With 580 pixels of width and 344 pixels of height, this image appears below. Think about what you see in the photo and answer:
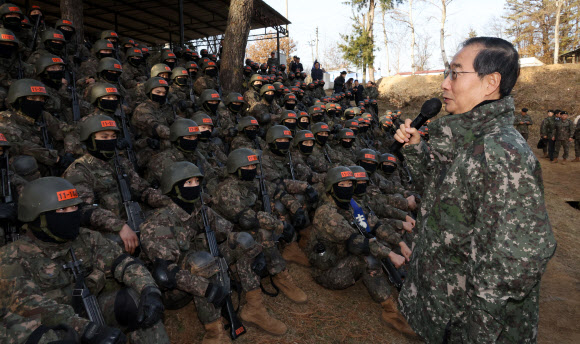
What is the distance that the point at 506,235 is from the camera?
137 cm

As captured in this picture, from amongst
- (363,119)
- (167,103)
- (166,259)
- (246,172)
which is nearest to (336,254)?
(246,172)

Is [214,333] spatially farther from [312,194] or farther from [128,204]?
[312,194]

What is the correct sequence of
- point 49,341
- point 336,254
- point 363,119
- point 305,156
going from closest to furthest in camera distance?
point 49,341, point 336,254, point 305,156, point 363,119

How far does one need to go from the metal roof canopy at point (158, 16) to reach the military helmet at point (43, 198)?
557 inches

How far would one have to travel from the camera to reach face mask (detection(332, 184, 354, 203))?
5.28m

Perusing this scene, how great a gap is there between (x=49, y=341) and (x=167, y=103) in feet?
23.4

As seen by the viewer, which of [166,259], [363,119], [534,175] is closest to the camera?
[534,175]

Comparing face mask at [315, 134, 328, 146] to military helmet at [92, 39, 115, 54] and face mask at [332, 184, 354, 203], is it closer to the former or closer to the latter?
face mask at [332, 184, 354, 203]

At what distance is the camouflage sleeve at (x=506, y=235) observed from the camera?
1.36 m

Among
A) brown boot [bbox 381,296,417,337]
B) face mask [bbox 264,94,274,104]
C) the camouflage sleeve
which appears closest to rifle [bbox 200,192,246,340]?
brown boot [bbox 381,296,417,337]

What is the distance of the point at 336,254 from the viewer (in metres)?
5.24

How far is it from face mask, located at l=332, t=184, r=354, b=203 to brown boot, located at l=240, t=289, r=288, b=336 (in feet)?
6.31

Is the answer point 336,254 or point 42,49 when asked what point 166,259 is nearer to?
point 336,254

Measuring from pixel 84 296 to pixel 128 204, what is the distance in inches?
90.3
